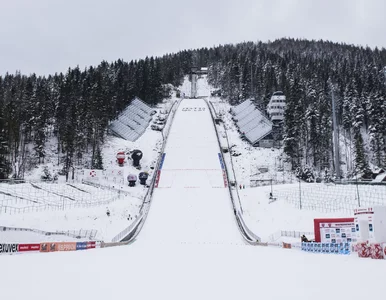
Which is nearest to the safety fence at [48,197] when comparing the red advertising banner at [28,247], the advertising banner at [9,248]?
the red advertising banner at [28,247]

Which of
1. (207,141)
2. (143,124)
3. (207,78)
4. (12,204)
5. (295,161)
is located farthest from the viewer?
(207,78)

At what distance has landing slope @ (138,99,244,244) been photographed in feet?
96.7

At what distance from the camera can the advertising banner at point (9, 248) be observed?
18.7 meters

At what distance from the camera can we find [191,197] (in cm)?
4062

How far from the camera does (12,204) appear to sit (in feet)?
95.9

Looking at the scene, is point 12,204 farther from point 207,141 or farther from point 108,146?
point 207,141

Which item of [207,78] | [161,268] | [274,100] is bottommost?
[161,268]

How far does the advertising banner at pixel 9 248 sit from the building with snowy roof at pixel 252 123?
46506mm

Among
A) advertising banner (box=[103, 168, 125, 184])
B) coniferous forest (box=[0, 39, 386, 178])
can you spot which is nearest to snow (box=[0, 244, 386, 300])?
coniferous forest (box=[0, 39, 386, 178])

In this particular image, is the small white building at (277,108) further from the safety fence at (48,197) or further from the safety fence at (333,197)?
the safety fence at (48,197)

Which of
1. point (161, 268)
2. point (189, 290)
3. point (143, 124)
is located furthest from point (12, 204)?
point (143, 124)

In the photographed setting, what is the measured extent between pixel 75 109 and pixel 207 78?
88.6 m

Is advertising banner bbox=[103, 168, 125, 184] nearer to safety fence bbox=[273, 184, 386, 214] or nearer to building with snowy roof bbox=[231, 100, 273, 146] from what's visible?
safety fence bbox=[273, 184, 386, 214]

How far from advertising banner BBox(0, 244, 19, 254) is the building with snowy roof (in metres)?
46.5
